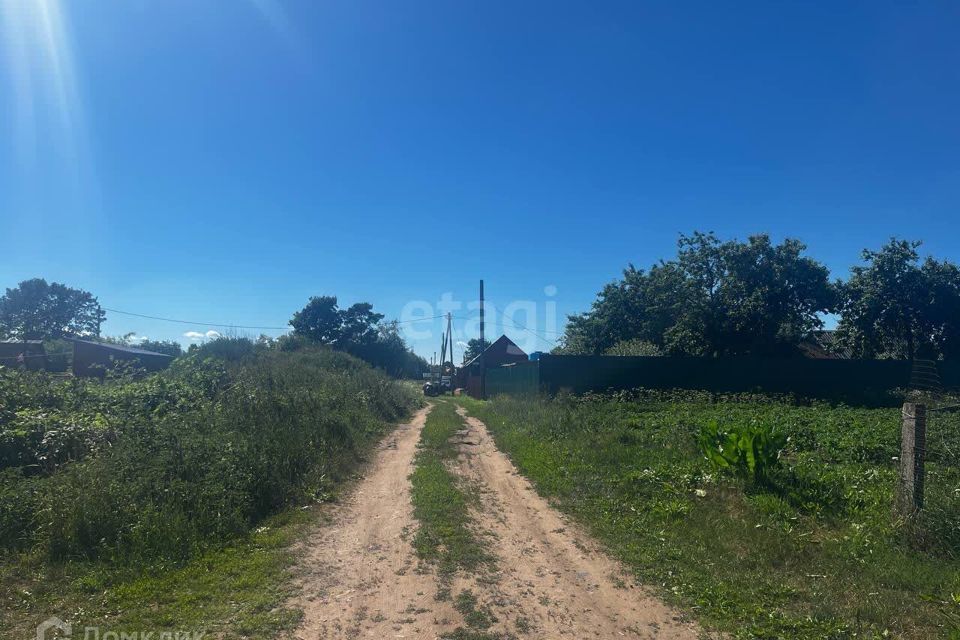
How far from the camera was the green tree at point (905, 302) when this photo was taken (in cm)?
2364

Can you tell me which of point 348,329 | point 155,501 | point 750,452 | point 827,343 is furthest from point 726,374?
point 348,329

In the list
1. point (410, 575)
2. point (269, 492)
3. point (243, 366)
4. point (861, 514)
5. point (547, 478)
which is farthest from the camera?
point (243, 366)

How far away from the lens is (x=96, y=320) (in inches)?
2277

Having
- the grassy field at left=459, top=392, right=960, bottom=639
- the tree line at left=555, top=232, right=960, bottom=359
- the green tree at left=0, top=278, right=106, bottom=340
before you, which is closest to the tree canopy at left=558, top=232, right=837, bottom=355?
the tree line at left=555, top=232, right=960, bottom=359

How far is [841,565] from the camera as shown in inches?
206

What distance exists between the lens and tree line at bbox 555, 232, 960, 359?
78.0 feet

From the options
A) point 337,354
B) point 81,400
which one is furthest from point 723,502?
point 337,354

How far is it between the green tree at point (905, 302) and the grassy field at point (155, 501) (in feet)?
75.5

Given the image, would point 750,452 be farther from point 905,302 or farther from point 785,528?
point 905,302

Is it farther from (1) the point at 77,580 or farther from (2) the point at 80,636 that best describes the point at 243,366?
(2) the point at 80,636

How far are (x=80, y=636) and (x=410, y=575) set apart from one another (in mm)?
2626

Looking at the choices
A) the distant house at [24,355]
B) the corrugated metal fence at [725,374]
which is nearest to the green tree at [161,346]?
the distant house at [24,355]

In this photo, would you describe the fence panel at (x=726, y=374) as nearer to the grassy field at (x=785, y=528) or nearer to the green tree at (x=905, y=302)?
the green tree at (x=905, y=302)

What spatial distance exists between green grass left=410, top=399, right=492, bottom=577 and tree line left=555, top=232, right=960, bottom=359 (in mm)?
15468
